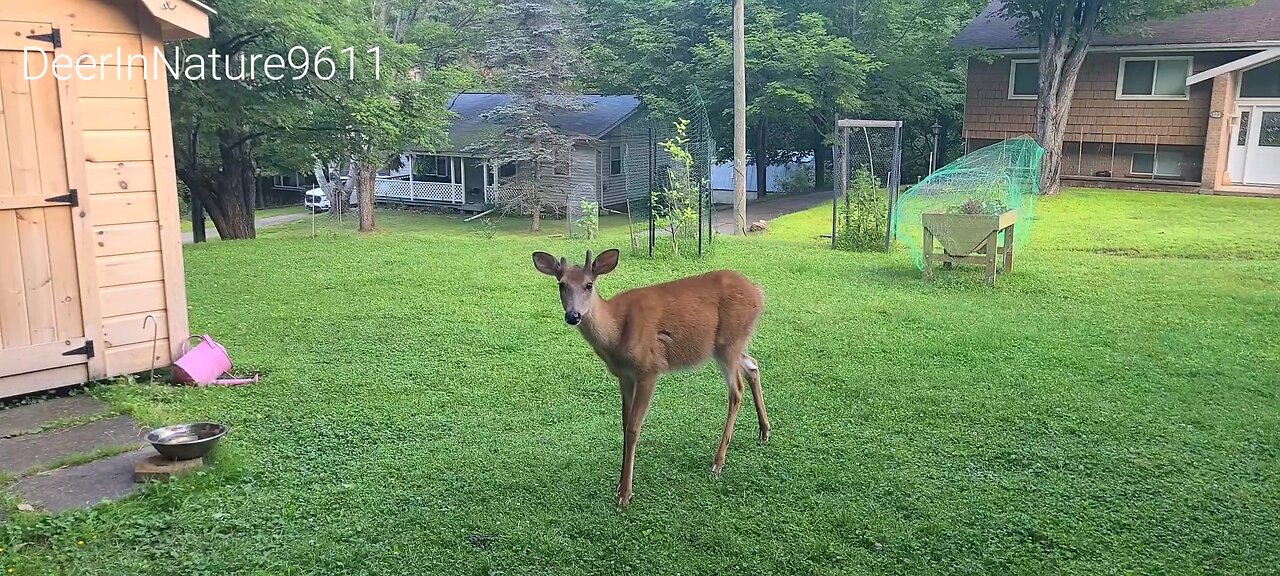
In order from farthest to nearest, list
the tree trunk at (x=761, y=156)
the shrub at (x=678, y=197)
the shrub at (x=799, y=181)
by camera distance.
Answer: the shrub at (x=799, y=181) < the tree trunk at (x=761, y=156) < the shrub at (x=678, y=197)

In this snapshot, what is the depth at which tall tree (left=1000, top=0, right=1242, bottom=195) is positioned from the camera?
56.9ft

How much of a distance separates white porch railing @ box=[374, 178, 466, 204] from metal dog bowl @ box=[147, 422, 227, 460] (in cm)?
2340

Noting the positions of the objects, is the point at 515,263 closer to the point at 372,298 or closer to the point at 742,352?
the point at 372,298

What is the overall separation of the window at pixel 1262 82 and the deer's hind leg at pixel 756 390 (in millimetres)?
18718

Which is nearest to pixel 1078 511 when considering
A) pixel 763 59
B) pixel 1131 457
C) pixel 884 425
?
pixel 1131 457

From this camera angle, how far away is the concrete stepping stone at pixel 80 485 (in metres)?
3.71

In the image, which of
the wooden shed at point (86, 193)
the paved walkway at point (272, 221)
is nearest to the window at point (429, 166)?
the paved walkway at point (272, 221)

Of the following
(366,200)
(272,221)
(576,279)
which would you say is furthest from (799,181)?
(576,279)

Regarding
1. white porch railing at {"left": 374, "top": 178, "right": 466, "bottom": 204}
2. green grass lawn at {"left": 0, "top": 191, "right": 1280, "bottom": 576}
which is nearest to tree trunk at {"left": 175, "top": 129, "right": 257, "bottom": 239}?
green grass lawn at {"left": 0, "top": 191, "right": 1280, "bottom": 576}

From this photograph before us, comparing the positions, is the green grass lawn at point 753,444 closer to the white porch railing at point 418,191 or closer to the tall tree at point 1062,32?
the tall tree at point 1062,32

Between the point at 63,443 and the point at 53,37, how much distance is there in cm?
222

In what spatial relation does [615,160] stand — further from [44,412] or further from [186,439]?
[186,439]

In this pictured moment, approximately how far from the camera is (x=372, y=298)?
→ 7957 mm

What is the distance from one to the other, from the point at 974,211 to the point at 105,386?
715cm
